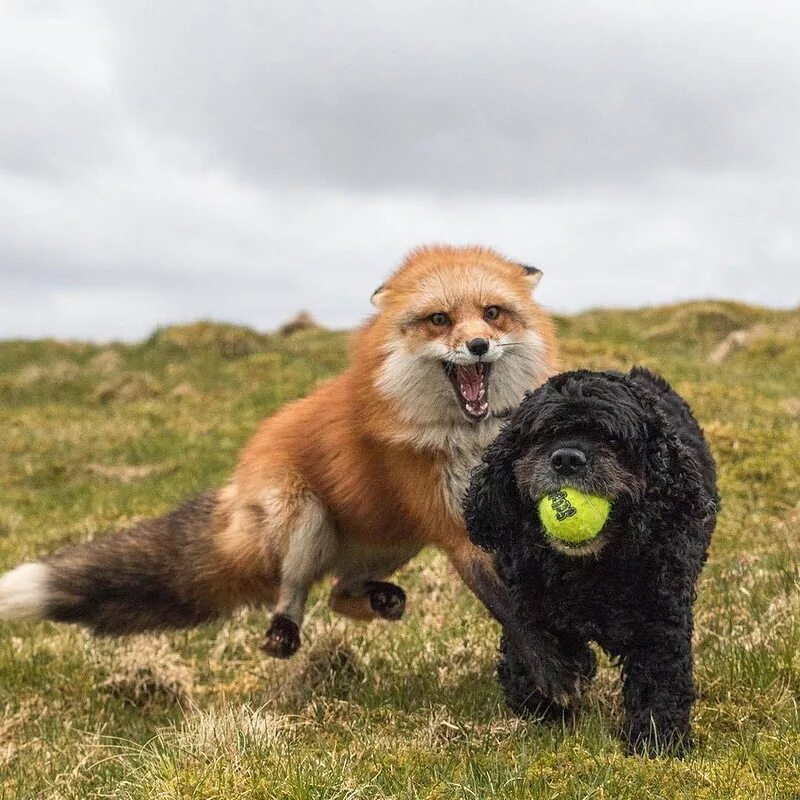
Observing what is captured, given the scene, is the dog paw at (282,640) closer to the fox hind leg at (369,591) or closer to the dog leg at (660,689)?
the fox hind leg at (369,591)

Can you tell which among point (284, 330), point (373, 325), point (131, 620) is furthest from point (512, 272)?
point (284, 330)

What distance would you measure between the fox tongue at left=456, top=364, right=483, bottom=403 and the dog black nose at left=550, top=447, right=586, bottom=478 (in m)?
1.31

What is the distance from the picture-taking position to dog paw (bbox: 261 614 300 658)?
5922 mm

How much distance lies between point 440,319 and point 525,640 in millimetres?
1681

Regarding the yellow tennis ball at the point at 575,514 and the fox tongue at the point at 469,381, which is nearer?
the yellow tennis ball at the point at 575,514

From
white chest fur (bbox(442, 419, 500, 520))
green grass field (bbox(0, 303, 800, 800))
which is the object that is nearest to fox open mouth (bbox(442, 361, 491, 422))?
white chest fur (bbox(442, 419, 500, 520))

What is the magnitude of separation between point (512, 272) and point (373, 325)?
0.79 m

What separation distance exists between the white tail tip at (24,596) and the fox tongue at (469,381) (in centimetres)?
281

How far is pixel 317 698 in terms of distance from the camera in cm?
585

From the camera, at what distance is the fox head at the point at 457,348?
17.8 ft

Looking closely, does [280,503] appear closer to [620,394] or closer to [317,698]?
[317,698]

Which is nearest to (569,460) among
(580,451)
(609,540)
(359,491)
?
(580,451)

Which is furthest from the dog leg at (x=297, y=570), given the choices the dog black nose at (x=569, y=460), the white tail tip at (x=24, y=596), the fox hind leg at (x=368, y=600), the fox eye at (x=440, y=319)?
the dog black nose at (x=569, y=460)

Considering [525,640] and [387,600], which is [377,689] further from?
[525,640]
